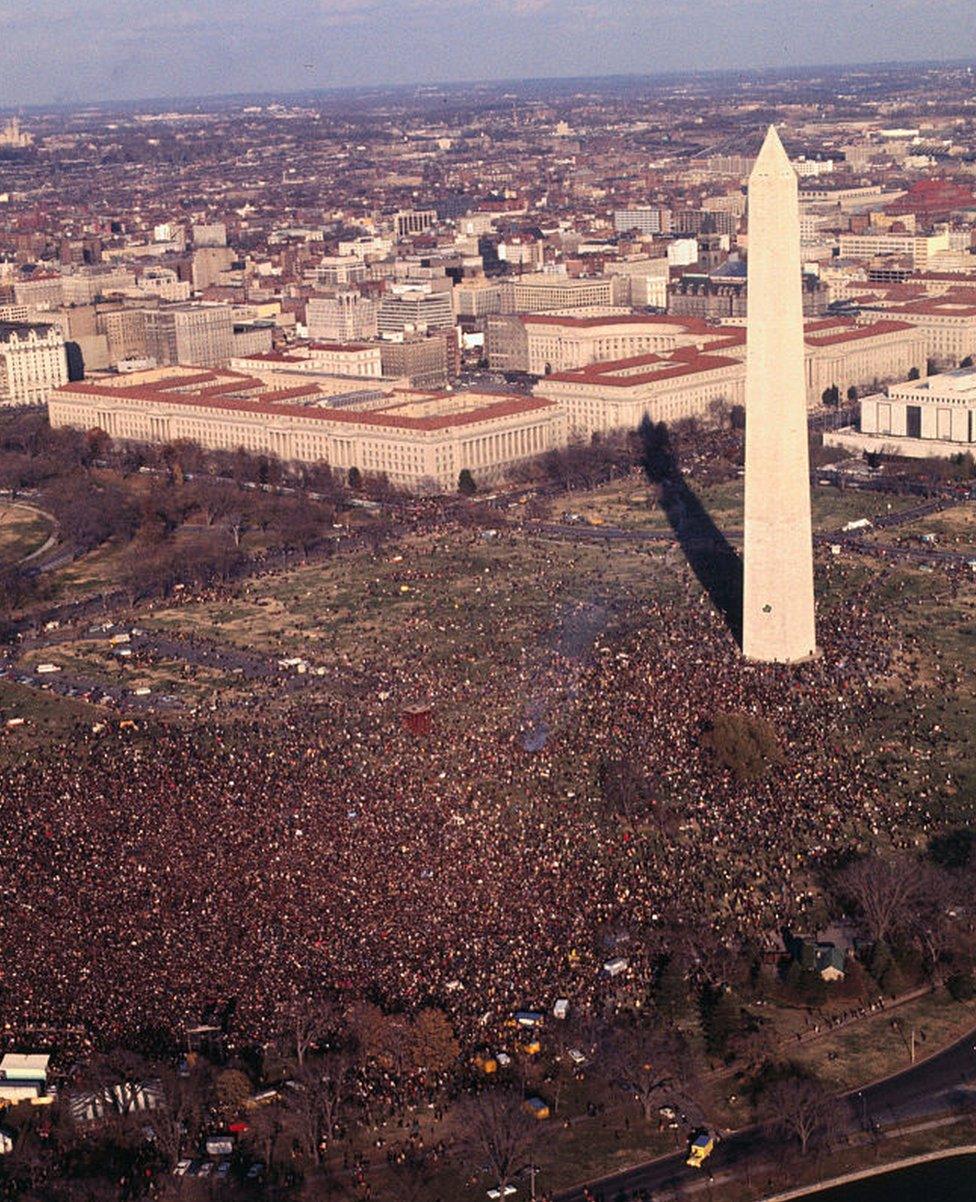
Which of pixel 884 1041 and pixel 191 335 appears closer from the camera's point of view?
pixel 884 1041

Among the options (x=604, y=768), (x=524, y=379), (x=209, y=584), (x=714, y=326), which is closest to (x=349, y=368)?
(x=524, y=379)

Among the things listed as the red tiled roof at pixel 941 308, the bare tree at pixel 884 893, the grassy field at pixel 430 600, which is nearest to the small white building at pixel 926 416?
the grassy field at pixel 430 600

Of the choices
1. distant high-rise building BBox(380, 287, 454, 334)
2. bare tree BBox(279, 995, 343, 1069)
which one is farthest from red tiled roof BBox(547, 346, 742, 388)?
bare tree BBox(279, 995, 343, 1069)

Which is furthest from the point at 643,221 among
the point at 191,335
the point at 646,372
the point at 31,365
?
the point at 646,372

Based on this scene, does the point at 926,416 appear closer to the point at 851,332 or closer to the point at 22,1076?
the point at 851,332

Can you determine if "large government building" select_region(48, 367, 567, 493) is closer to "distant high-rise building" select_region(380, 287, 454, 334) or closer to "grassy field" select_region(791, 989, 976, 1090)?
"distant high-rise building" select_region(380, 287, 454, 334)
